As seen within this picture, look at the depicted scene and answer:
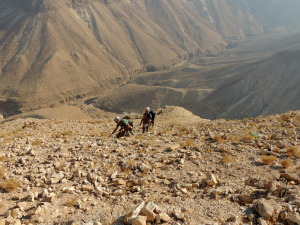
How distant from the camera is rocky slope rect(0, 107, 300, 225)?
4840mm

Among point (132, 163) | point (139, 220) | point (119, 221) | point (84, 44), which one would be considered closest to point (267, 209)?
point (139, 220)

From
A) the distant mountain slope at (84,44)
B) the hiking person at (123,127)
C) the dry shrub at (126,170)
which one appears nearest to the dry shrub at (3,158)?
the dry shrub at (126,170)

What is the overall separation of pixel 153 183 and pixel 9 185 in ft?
12.0

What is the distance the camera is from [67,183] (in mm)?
6328

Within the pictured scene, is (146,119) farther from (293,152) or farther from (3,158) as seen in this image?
(293,152)

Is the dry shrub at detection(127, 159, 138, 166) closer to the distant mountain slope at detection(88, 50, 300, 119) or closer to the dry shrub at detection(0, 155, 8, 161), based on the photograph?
the dry shrub at detection(0, 155, 8, 161)

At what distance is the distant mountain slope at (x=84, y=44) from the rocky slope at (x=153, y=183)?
72.8 metres

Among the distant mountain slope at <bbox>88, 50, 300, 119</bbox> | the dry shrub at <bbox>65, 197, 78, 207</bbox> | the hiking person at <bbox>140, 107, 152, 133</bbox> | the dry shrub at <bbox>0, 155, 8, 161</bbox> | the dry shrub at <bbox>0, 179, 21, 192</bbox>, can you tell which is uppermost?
the distant mountain slope at <bbox>88, 50, 300, 119</bbox>

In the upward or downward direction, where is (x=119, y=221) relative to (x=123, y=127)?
downward

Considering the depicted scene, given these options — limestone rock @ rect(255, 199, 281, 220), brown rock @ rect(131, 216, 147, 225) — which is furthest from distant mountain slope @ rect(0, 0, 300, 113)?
limestone rock @ rect(255, 199, 281, 220)

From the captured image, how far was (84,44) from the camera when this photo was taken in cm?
10919

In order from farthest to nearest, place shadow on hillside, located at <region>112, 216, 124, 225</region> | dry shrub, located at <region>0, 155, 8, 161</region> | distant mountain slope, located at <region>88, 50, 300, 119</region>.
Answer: distant mountain slope, located at <region>88, 50, 300, 119</region> → dry shrub, located at <region>0, 155, 8, 161</region> → shadow on hillside, located at <region>112, 216, 124, 225</region>

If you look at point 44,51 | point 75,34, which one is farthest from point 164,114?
point 75,34

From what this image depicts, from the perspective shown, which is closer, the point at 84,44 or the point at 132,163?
the point at 132,163
